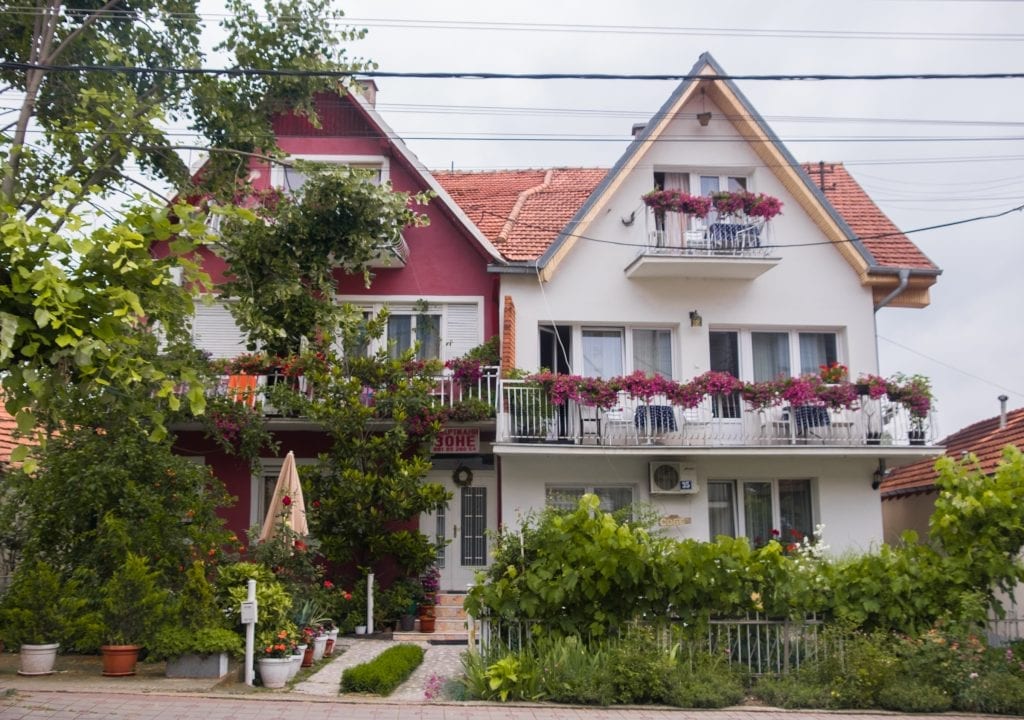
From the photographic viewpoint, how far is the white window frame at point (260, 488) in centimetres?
1675

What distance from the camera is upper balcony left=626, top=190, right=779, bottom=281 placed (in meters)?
16.9

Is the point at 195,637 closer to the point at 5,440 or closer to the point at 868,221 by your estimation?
the point at 5,440

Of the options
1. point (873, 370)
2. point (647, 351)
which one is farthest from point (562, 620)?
point (873, 370)

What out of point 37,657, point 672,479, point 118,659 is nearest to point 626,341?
point 672,479

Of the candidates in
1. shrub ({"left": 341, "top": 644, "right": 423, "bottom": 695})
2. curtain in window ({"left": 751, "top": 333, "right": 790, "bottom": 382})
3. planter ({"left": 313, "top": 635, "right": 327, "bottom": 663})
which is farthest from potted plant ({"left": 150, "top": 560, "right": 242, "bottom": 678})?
curtain in window ({"left": 751, "top": 333, "right": 790, "bottom": 382})

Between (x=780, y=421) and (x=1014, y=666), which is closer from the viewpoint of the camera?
(x=1014, y=666)

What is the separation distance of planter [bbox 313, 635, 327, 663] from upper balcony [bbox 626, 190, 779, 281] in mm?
8672

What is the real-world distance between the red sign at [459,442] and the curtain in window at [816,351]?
21.1 ft

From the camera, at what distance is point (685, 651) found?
33.0 ft

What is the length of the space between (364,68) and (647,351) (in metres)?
8.05

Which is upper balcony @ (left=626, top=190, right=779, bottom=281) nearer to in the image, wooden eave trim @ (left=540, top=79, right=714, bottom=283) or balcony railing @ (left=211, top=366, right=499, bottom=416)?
wooden eave trim @ (left=540, top=79, right=714, bottom=283)

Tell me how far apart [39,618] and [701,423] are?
35.2ft

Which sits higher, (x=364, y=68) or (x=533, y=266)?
(x=364, y=68)

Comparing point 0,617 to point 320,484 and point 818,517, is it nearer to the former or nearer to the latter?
point 320,484
